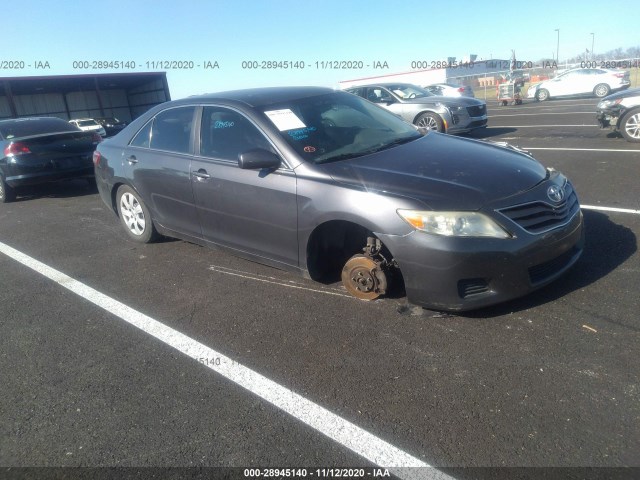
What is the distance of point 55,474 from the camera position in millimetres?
2260

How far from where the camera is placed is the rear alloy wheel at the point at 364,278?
11.3ft

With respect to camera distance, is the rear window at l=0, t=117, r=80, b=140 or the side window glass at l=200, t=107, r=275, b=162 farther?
the rear window at l=0, t=117, r=80, b=140

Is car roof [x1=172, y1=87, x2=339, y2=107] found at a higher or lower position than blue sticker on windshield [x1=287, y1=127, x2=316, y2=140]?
higher

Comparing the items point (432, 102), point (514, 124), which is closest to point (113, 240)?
point (432, 102)

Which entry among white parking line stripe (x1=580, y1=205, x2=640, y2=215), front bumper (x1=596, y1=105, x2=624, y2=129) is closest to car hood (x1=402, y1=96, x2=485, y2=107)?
front bumper (x1=596, y1=105, x2=624, y2=129)

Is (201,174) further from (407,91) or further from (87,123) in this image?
(87,123)

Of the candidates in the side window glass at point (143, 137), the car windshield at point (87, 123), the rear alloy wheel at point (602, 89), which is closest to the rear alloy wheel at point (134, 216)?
the side window glass at point (143, 137)

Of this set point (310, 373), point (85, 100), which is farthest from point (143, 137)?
point (85, 100)

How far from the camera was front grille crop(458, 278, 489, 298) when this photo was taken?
9.96 ft

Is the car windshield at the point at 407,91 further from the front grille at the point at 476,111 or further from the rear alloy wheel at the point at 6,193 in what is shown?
the rear alloy wheel at the point at 6,193

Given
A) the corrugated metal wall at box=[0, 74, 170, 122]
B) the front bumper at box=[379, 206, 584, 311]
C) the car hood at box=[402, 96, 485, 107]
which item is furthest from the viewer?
the corrugated metal wall at box=[0, 74, 170, 122]

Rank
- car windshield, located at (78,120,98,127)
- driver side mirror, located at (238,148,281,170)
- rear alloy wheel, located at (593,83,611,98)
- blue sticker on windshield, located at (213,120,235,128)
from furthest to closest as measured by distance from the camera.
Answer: car windshield, located at (78,120,98,127) < rear alloy wheel, located at (593,83,611,98) < blue sticker on windshield, located at (213,120,235,128) < driver side mirror, located at (238,148,281,170)

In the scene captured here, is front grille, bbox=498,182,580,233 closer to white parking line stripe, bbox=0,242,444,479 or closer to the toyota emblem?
the toyota emblem

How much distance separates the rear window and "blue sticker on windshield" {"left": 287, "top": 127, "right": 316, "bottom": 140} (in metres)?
6.77
